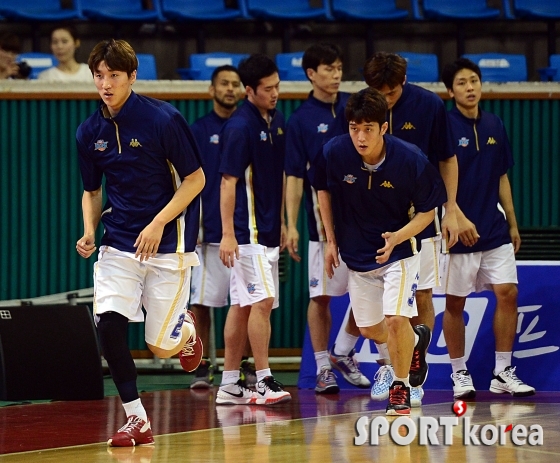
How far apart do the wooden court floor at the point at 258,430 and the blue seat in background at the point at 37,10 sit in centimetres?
518

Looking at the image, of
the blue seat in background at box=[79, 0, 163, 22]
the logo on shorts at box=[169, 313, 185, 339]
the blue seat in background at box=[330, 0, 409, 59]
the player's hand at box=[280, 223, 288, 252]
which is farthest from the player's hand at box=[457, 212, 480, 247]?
the blue seat in background at box=[79, 0, 163, 22]

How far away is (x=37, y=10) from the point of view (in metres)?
11.8

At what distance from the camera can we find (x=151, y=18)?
39.1ft

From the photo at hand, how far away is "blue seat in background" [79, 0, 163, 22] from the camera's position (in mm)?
11742

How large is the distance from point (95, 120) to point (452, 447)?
2.42 meters

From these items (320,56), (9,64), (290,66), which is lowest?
(320,56)

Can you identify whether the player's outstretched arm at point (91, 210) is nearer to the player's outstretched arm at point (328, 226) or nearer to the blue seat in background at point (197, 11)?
the player's outstretched arm at point (328, 226)

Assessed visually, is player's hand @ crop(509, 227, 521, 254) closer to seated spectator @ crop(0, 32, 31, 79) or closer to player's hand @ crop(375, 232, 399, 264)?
player's hand @ crop(375, 232, 399, 264)

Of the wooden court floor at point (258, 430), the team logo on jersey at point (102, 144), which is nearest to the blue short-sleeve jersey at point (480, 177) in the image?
the wooden court floor at point (258, 430)

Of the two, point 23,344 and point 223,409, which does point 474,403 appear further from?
point 23,344

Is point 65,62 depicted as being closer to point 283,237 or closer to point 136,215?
point 283,237

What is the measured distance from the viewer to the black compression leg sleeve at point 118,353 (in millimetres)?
5535

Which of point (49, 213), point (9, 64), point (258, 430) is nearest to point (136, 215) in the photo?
point (258, 430)

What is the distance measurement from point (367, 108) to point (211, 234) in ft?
8.27
